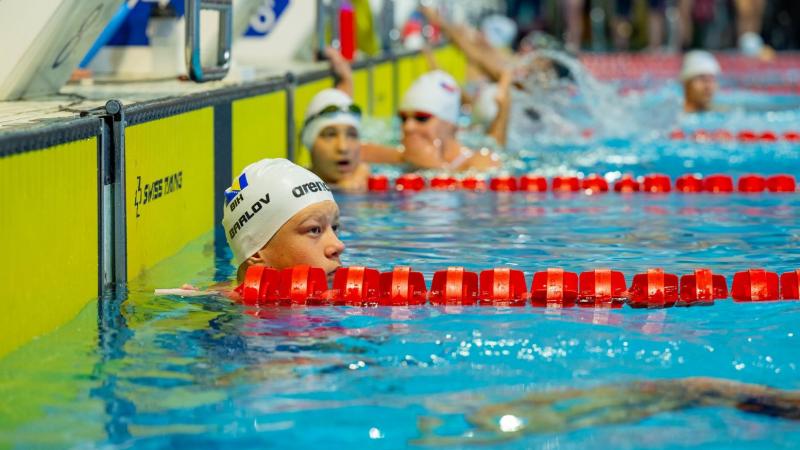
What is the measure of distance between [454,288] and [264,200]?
56 cm

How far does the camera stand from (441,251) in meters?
4.78

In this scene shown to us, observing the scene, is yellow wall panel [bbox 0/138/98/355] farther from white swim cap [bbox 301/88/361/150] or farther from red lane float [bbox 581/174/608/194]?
red lane float [bbox 581/174/608/194]

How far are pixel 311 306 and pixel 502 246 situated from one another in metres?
1.30

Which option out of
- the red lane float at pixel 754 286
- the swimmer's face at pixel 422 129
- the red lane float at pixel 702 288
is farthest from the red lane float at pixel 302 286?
the swimmer's face at pixel 422 129

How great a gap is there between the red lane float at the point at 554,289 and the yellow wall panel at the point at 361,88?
5.35 meters

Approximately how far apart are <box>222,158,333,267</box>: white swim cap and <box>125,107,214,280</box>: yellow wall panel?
382 millimetres

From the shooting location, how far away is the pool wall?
322 cm

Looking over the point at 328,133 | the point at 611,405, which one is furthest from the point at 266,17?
the point at 611,405

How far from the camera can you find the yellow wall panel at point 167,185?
4.17 m

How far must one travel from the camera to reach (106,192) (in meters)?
3.89

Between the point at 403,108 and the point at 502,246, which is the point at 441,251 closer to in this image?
the point at 502,246

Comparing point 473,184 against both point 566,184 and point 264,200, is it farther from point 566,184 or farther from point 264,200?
point 264,200

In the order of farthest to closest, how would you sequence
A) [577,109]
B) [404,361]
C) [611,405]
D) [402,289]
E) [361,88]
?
[577,109]
[361,88]
[402,289]
[404,361]
[611,405]

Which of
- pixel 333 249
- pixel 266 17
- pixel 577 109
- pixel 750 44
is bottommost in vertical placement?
pixel 333 249
